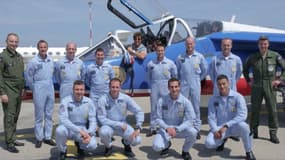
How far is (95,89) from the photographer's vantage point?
21.4ft

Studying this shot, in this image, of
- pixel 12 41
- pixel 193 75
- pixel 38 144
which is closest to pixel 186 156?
pixel 193 75

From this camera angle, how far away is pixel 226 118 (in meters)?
5.66

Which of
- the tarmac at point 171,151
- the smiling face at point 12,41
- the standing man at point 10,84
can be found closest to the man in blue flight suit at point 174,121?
the tarmac at point 171,151

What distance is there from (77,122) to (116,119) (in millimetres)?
603

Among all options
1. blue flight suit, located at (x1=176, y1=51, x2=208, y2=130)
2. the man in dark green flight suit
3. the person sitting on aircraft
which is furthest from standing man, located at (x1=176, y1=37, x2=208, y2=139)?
the person sitting on aircraft

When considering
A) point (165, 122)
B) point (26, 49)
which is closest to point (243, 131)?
point (165, 122)

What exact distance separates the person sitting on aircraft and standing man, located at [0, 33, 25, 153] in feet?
7.40

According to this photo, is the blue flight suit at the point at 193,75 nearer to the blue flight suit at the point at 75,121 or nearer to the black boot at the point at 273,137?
the black boot at the point at 273,137

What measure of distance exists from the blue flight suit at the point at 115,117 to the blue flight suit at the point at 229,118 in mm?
1084

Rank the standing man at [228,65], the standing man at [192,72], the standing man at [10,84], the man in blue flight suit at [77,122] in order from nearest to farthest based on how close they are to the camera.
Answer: the man in blue flight suit at [77,122]
the standing man at [10,84]
the standing man at [228,65]
the standing man at [192,72]

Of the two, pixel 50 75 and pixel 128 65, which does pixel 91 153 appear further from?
pixel 128 65

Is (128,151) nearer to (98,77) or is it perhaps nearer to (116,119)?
(116,119)

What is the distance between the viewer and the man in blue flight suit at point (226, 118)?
5359mm

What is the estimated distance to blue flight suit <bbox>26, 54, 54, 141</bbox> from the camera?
20.5ft
